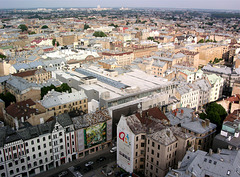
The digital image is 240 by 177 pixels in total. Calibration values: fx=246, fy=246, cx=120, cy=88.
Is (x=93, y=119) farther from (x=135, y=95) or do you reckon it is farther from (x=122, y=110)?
(x=135, y=95)

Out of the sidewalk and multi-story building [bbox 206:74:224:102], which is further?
multi-story building [bbox 206:74:224:102]

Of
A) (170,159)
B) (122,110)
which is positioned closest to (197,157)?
(170,159)

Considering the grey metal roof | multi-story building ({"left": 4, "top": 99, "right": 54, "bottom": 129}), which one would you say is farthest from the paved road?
the grey metal roof

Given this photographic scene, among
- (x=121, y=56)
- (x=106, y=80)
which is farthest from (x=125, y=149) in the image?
(x=121, y=56)


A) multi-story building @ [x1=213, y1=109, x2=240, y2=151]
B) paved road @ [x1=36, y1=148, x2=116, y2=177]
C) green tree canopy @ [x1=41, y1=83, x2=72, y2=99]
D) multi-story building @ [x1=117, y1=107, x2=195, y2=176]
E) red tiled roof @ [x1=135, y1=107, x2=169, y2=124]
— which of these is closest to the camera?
multi-story building @ [x1=117, y1=107, x2=195, y2=176]

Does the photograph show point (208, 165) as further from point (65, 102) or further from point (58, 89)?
point (58, 89)

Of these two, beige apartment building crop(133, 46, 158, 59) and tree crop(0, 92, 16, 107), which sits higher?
beige apartment building crop(133, 46, 158, 59)

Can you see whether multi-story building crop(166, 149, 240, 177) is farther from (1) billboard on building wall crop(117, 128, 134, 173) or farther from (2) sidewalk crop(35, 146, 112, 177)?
(2) sidewalk crop(35, 146, 112, 177)
